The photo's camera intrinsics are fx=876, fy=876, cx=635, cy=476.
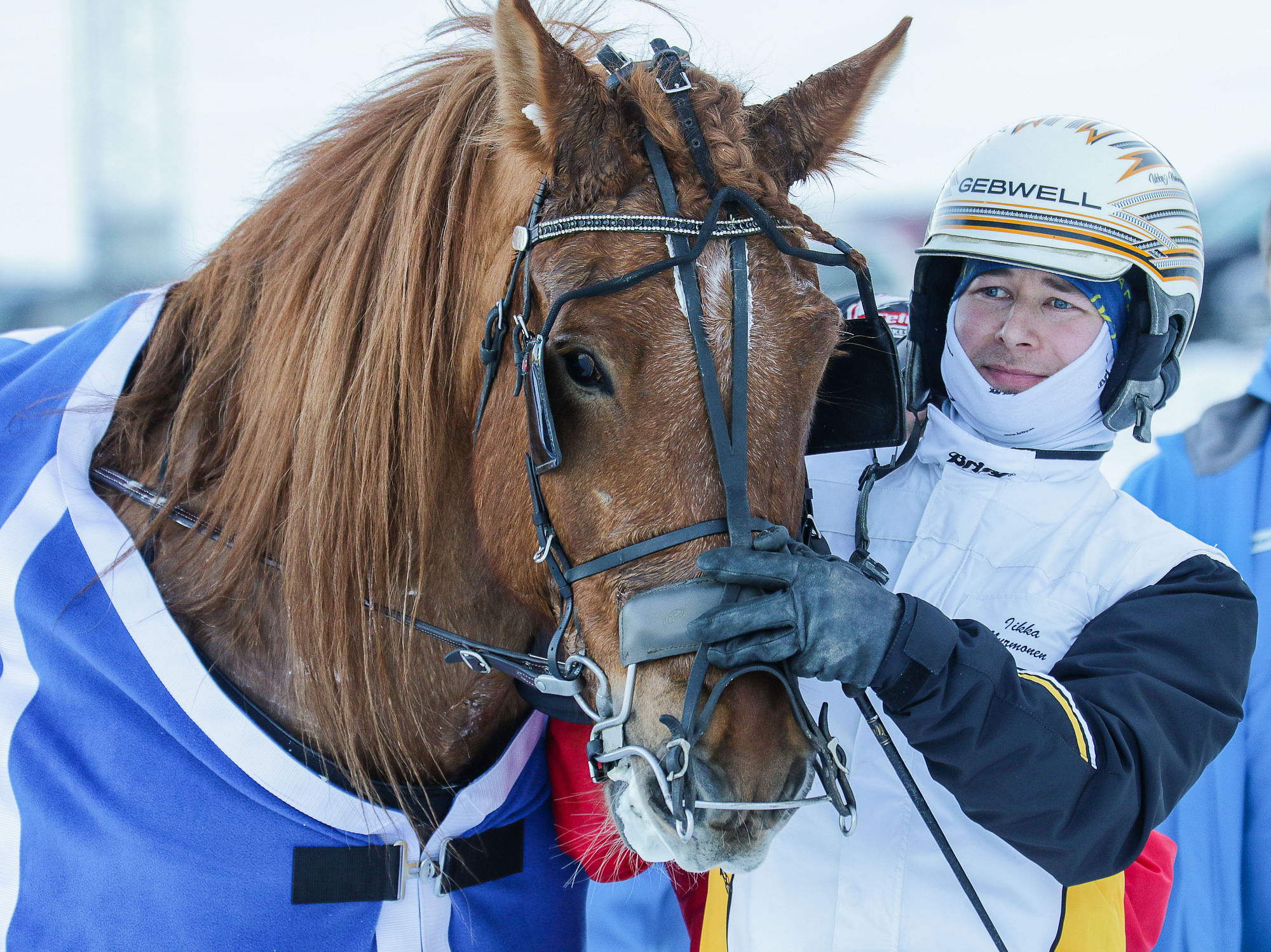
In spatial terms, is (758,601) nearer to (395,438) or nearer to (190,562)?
(395,438)

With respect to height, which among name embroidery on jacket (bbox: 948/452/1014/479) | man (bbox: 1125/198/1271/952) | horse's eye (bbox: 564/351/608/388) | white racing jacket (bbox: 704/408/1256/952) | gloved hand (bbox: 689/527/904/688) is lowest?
man (bbox: 1125/198/1271/952)

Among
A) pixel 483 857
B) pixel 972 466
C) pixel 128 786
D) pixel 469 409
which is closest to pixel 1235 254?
pixel 972 466

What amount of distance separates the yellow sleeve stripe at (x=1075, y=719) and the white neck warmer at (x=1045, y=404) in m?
0.65

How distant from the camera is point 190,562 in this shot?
1668 mm

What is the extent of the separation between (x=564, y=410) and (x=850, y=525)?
857 millimetres

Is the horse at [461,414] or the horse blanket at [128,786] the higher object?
the horse at [461,414]

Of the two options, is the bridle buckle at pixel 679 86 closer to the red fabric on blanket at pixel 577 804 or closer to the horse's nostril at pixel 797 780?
the horse's nostril at pixel 797 780

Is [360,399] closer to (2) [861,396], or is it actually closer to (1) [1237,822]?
(2) [861,396]

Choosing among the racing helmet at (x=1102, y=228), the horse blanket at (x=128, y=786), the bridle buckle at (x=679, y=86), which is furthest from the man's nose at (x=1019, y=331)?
the horse blanket at (x=128, y=786)

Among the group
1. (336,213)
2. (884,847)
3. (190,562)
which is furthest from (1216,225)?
(190,562)

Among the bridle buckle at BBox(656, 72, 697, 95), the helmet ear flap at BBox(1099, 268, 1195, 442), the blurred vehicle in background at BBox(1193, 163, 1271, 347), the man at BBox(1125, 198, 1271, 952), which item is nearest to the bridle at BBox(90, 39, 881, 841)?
the bridle buckle at BBox(656, 72, 697, 95)

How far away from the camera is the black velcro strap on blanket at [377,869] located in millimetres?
1569

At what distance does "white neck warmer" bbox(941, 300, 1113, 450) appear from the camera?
187 centimetres

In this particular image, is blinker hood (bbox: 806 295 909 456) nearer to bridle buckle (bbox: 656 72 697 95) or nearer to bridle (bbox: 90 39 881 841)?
bridle (bbox: 90 39 881 841)
